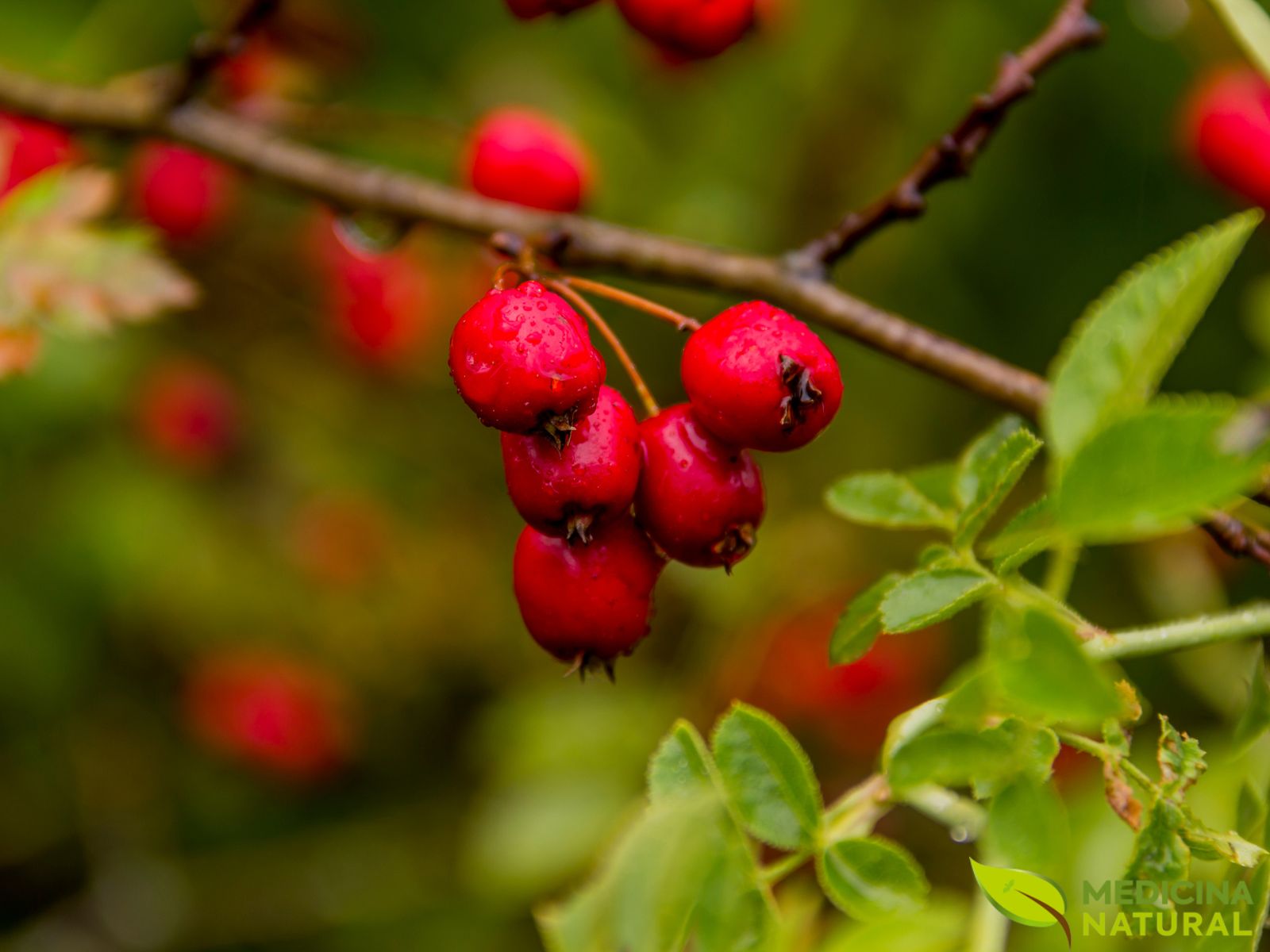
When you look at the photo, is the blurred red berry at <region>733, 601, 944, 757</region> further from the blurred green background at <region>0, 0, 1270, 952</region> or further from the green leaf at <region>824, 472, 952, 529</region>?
the green leaf at <region>824, 472, 952, 529</region>

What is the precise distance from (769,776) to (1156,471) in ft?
1.39

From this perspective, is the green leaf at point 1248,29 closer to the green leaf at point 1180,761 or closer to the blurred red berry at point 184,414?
the green leaf at point 1180,761

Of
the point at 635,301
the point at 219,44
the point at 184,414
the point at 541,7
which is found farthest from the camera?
the point at 184,414

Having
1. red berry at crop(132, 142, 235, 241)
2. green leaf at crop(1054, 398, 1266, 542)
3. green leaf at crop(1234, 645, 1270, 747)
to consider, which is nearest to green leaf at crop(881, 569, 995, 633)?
green leaf at crop(1054, 398, 1266, 542)

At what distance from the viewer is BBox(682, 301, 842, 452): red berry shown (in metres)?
0.99

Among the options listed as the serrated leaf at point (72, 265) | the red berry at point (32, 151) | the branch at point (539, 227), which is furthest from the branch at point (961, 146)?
the red berry at point (32, 151)

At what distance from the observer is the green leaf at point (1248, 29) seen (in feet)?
3.78

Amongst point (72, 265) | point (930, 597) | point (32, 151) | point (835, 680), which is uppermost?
point (930, 597)

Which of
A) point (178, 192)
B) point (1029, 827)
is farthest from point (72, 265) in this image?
point (1029, 827)

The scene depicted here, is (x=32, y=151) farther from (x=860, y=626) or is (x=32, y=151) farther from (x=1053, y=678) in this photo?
(x=1053, y=678)

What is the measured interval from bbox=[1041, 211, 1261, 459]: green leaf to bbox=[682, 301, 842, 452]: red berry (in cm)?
27

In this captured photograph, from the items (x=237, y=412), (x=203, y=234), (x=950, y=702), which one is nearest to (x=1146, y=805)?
(x=950, y=702)

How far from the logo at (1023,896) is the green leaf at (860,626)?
21 centimetres

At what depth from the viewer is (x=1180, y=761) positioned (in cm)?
91
